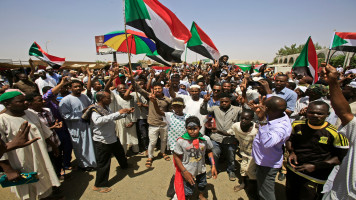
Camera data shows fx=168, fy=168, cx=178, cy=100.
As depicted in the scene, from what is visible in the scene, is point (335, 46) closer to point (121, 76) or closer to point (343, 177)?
point (343, 177)

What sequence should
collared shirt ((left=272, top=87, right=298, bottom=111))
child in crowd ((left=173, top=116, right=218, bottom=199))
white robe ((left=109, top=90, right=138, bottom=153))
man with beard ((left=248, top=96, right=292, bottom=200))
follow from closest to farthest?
man with beard ((left=248, top=96, right=292, bottom=200)), child in crowd ((left=173, top=116, right=218, bottom=199)), collared shirt ((left=272, top=87, right=298, bottom=111)), white robe ((left=109, top=90, right=138, bottom=153))

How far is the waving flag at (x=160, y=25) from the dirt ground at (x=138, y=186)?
2.76 m

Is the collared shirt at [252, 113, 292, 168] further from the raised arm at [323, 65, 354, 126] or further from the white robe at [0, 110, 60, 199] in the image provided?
the white robe at [0, 110, 60, 199]

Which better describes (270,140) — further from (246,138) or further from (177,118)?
(177,118)

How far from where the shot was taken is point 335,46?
7.21 metres

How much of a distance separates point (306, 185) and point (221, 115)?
1.70 m

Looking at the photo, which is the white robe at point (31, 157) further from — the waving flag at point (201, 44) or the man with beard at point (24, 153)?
the waving flag at point (201, 44)

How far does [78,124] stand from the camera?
367 centimetres

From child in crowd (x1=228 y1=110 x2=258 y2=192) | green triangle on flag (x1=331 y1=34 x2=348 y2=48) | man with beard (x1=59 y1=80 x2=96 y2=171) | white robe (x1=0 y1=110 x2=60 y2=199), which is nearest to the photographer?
white robe (x1=0 y1=110 x2=60 y2=199)

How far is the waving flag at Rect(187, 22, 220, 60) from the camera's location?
555 cm

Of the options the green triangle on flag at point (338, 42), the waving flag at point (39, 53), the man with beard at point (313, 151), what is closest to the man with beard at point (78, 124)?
the man with beard at point (313, 151)

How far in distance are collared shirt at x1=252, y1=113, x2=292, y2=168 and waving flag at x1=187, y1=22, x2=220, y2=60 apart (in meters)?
3.74

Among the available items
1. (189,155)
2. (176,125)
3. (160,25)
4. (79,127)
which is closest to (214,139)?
(176,125)

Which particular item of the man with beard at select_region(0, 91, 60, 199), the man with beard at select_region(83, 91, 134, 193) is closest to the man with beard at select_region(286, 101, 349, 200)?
the man with beard at select_region(83, 91, 134, 193)
